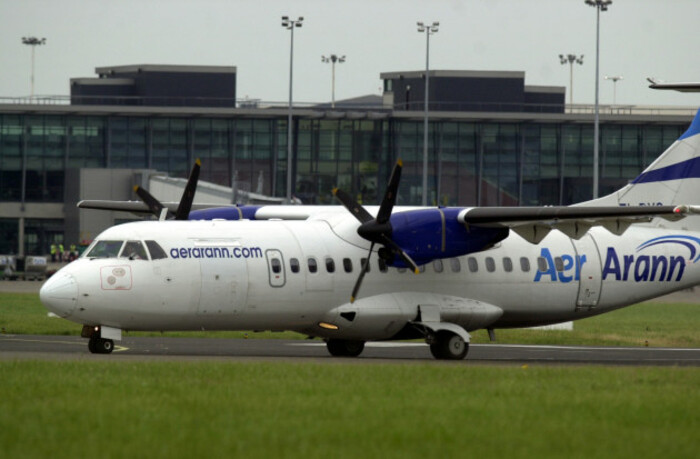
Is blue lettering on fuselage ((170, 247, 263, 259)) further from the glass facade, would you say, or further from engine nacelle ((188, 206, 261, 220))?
the glass facade

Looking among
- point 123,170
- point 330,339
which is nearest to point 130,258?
point 330,339

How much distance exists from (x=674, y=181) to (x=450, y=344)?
789 cm

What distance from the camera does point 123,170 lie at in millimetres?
89062

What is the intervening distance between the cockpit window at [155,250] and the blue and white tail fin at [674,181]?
449 inches

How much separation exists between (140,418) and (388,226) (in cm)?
1200

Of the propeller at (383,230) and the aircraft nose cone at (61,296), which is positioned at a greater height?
the propeller at (383,230)

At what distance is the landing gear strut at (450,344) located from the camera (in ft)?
87.1

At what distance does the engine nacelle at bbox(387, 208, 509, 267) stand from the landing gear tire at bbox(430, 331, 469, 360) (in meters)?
1.74

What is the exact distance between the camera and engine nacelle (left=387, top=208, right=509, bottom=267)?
26203mm

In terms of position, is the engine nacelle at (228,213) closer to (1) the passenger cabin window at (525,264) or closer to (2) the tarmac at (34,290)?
(1) the passenger cabin window at (525,264)

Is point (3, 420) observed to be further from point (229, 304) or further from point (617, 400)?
point (229, 304)

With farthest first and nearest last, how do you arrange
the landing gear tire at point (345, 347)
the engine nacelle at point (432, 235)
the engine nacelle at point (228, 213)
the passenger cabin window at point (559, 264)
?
1. the engine nacelle at point (228, 213)
2. the passenger cabin window at point (559, 264)
3. the landing gear tire at point (345, 347)
4. the engine nacelle at point (432, 235)

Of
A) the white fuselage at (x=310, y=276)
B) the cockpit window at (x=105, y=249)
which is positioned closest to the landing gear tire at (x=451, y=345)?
the white fuselage at (x=310, y=276)

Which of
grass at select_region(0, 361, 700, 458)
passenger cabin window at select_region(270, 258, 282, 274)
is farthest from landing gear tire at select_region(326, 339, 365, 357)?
grass at select_region(0, 361, 700, 458)
